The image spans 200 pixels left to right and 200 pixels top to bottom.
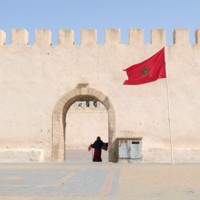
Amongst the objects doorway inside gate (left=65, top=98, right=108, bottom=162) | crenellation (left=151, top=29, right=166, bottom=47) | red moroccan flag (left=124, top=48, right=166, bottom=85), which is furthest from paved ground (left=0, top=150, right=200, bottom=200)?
doorway inside gate (left=65, top=98, right=108, bottom=162)

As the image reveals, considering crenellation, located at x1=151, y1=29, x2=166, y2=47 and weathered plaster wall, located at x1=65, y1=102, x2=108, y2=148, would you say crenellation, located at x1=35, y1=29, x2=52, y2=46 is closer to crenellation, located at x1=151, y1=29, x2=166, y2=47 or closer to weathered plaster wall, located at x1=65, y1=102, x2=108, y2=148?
crenellation, located at x1=151, y1=29, x2=166, y2=47

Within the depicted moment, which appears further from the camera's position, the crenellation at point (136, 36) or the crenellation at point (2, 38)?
the crenellation at point (2, 38)

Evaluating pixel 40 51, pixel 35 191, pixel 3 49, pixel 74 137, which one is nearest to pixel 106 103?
pixel 40 51

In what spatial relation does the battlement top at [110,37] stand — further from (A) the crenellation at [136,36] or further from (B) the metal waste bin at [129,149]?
(B) the metal waste bin at [129,149]

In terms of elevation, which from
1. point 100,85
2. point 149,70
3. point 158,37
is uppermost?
point 158,37

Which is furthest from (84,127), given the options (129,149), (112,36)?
(129,149)

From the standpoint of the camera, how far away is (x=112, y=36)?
12.9 m

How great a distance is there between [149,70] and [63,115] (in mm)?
3917

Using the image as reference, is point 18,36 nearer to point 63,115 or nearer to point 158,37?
point 63,115

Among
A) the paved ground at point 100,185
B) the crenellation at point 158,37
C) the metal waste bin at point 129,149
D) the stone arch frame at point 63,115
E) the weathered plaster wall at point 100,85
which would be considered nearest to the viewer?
the paved ground at point 100,185

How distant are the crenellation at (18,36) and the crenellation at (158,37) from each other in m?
5.37

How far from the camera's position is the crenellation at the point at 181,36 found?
12911mm

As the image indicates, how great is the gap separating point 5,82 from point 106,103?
4.29 meters

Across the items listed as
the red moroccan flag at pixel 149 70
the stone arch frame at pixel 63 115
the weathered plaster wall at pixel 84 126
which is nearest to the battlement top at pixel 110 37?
the red moroccan flag at pixel 149 70
